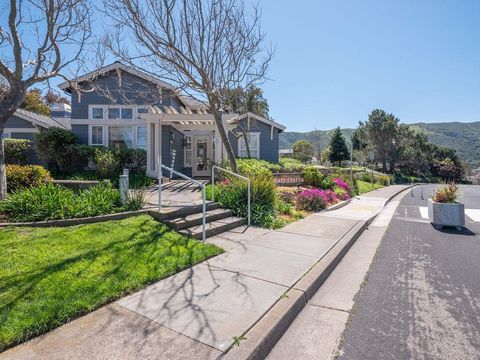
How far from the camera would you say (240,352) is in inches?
99.1

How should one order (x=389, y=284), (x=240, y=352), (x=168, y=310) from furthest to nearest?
1. (x=389, y=284)
2. (x=168, y=310)
3. (x=240, y=352)

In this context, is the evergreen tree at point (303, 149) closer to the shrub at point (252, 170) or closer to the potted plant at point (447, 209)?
the shrub at point (252, 170)

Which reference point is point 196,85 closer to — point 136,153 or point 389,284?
point 136,153

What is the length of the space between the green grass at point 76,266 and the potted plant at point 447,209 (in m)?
6.77

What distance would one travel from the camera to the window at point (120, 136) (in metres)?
14.7

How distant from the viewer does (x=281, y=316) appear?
3.12 meters

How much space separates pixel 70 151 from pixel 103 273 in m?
11.4

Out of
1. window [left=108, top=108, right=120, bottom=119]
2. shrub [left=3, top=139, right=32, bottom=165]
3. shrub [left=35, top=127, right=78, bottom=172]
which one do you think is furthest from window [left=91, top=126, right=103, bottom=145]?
shrub [left=3, top=139, right=32, bottom=165]

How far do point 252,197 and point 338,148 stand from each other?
38.2m

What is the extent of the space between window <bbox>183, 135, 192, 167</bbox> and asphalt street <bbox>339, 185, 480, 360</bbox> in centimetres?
1338

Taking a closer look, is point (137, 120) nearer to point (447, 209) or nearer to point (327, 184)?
point (327, 184)

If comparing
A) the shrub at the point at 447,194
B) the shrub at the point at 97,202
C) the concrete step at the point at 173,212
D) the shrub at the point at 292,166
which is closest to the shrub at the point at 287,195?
the shrub at the point at 292,166

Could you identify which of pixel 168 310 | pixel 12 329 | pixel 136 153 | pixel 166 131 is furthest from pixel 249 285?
pixel 166 131

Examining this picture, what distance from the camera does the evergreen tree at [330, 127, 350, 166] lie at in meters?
42.8
